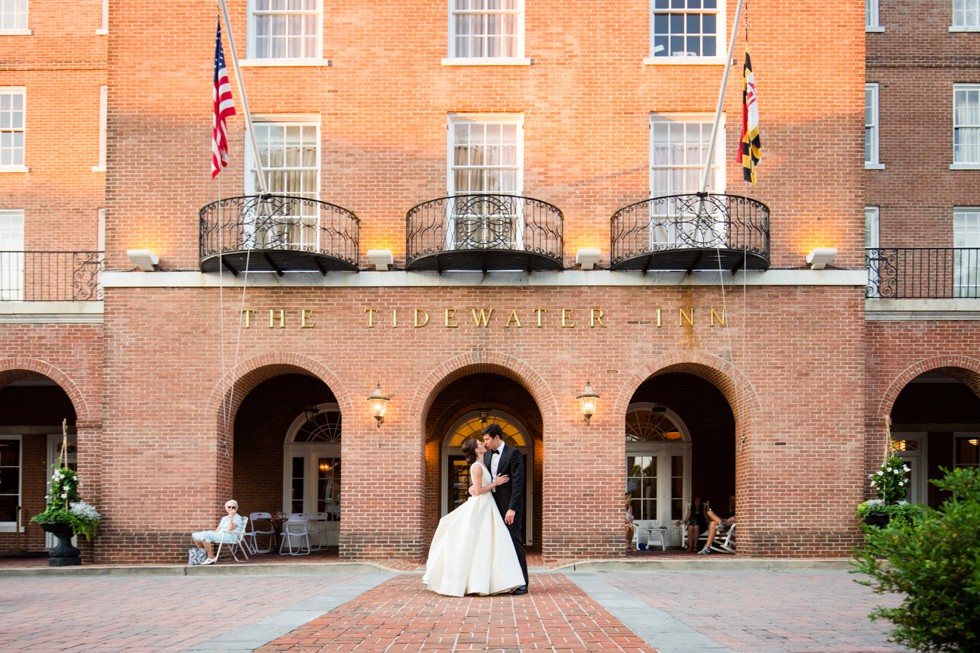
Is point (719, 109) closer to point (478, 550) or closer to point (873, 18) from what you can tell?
point (478, 550)

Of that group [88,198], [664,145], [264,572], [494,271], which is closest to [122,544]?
[264,572]

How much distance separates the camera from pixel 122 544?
1820cm

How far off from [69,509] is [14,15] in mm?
13471

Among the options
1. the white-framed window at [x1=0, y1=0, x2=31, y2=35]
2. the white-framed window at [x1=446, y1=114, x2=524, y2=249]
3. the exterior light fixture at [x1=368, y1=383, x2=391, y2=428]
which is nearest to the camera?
the exterior light fixture at [x1=368, y1=383, x2=391, y2=428]

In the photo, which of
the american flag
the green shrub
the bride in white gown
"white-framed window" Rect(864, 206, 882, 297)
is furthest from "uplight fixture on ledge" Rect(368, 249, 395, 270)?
the green shrub

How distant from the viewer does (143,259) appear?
18250mm

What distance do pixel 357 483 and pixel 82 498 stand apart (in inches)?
189

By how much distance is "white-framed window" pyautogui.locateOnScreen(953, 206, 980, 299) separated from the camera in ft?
76.7

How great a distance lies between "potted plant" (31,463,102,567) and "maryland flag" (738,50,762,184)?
12067mm

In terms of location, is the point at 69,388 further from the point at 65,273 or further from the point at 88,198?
the point at 88,198

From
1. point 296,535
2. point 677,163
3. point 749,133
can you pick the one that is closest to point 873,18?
point 677,163

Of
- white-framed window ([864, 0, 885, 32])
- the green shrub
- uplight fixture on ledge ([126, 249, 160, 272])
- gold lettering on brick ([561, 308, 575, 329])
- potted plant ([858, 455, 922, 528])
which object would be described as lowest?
potted plant ([858, 455, 922, 528])

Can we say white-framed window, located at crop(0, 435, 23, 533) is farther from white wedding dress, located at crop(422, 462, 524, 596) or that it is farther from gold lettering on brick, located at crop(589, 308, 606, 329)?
white wedding dress, located at crop(422, 462, 524, 596)

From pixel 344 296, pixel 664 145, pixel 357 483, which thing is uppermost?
pixel 664 145
